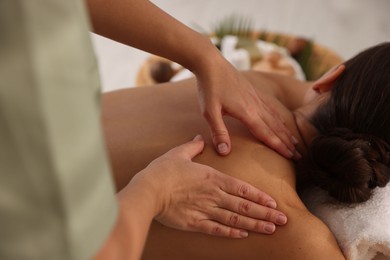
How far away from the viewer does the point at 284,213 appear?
3.36 feet

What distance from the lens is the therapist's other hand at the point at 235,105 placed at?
1124mm

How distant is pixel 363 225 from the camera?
40.6 inches

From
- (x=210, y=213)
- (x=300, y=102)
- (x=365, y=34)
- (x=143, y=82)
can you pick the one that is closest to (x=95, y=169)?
(x=210, y=213)

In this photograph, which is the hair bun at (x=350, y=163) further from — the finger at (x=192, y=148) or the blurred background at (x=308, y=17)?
the blurred background at (x=308, y=17)

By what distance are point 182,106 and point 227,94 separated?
0.13 m

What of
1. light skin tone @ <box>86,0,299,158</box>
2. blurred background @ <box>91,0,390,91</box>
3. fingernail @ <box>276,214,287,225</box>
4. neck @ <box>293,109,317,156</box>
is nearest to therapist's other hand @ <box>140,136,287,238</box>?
fingernail @ <box>276,214,287,225</box>

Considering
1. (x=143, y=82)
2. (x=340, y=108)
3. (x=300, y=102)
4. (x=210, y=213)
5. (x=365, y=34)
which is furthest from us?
(x=365, y=34)

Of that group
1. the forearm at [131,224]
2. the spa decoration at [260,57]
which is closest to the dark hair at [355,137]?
→ the forearm at [131,224]

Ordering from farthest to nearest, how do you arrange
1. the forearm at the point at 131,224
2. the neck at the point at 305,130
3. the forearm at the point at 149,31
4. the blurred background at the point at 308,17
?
the blurred background at the point at 308,17
the neck at the point at 305,130
the forearm at the point at 149,31
the forearm at the point at 131,224

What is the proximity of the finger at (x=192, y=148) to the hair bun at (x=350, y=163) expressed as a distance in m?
0.22

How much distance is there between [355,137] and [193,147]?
0.31m

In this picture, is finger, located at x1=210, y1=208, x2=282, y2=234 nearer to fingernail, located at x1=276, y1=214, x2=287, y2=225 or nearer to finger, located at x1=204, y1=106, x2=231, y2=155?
fingernail, located at x1=276, y1=214, x2=287, y2=225

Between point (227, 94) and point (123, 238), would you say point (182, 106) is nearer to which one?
point (227, 94)

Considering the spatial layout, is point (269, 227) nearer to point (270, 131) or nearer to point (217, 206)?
point (217, 206)
